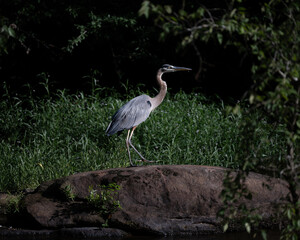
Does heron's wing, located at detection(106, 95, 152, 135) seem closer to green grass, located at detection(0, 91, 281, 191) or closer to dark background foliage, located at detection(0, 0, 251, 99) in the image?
green grass, located at detection(0, 91, 281, 191)

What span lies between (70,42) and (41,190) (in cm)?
489

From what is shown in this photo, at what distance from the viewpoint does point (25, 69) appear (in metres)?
11.5

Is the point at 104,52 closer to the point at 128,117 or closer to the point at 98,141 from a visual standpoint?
the point at 98,141

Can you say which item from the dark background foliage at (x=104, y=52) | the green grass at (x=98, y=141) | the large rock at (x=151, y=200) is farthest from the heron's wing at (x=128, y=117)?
the dark background foliage at (x=104, y=52)

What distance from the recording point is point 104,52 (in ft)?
36.2

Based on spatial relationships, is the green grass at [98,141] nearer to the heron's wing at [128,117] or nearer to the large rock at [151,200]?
the heron's wing at [128,117]

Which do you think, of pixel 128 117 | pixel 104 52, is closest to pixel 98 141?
pixel 128 117

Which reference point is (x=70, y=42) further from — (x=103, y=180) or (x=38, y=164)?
(x=103, y=180)

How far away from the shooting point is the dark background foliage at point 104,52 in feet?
32.3

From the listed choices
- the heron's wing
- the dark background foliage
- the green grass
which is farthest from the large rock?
the dark background foliage

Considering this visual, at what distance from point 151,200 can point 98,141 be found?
2564mm

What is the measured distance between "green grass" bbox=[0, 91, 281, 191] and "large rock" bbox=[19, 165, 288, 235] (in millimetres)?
1087

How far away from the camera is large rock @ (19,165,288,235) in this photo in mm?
5012

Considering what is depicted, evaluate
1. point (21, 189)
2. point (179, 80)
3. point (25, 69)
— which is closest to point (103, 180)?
point (21, 189)
